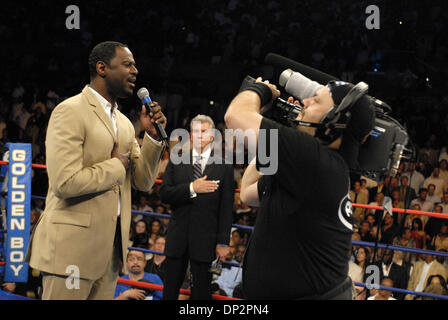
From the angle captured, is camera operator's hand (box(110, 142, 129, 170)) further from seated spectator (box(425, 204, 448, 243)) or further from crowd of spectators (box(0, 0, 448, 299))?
seated spectator (box(425, 204, 448, 243))

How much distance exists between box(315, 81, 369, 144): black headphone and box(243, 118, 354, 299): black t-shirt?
46 millimetres

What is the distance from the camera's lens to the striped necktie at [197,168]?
3012 millimetres

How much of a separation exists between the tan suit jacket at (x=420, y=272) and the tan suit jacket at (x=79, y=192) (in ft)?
10.7

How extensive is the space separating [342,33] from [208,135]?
505 centimetres

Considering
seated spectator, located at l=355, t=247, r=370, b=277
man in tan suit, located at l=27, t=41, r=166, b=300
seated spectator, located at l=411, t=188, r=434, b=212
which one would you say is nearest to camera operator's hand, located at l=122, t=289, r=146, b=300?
man in tan suit, located at l=27, t=41, r=166, b=300

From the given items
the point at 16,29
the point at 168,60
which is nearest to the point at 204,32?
the point at 168,60

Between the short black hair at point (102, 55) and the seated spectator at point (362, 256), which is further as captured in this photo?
the seated spectator at point (362, 256)

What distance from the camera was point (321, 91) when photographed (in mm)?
1402

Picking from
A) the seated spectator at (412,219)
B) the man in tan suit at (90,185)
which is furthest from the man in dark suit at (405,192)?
the man in tan suit at (90,185)

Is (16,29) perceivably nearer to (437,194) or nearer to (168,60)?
(168,60)

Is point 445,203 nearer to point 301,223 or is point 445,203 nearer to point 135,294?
point 135,294

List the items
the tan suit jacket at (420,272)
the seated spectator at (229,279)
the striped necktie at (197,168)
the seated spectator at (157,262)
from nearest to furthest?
the striped necktie at (197,168) → the seated spectator at (229,279) → the tan suit jacket at (420,272) → the seated spectator at (157,262)

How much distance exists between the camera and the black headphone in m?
1.30

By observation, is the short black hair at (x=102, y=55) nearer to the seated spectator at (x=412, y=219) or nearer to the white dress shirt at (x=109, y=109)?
the white dress shirt at (x=109, y=109)
